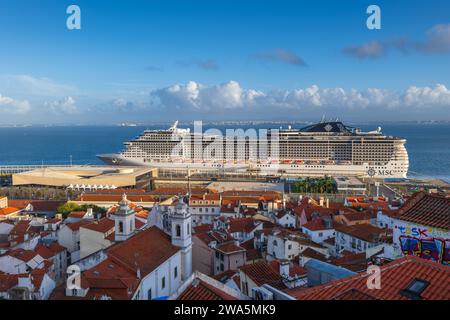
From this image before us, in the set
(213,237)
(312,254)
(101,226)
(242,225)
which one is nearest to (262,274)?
(312,254)

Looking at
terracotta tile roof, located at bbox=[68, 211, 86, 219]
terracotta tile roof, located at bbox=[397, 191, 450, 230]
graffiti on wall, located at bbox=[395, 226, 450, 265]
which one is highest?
terracotta tile roof, located at bbox=[397, 191, 450, 230]

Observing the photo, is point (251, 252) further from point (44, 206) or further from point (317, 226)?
point (44, 206)

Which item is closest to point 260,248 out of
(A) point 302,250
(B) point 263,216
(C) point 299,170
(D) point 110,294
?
(A) point 302,250

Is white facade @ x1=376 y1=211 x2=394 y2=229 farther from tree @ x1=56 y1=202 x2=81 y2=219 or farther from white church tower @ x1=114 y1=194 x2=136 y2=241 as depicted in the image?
tree @ x1=56 y1=202 x2=81 y2=219

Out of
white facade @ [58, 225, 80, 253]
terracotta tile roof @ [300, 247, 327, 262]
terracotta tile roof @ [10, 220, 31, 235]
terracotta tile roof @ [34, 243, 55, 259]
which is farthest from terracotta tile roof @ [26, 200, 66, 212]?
terracotta tile roof @ [300, 247, 327, 262]
